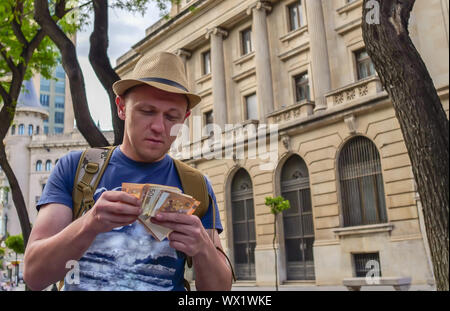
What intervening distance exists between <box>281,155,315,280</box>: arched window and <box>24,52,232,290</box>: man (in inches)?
680

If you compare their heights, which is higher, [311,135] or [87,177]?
[311,135]

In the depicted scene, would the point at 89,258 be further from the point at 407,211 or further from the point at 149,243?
the point at 407,211

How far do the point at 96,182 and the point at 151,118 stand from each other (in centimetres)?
32

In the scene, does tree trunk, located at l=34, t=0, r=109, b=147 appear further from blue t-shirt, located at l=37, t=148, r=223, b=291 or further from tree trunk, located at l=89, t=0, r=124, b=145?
blue t-shirt, located at l=37, t=148, r=223, b=291

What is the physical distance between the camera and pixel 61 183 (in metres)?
1.69

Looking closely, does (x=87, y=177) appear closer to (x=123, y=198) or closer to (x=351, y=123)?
(x=123, y=198)

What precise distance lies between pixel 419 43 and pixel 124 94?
16127mm

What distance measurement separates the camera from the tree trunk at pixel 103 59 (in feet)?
17.2

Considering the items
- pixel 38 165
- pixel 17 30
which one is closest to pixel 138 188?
pixel 17 30

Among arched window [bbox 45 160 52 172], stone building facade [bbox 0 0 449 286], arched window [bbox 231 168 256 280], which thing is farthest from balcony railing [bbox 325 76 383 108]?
arched window [bbox 45 160 52 172]

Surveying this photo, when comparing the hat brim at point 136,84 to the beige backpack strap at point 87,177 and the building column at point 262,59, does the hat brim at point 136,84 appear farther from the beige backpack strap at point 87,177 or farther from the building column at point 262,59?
the building column at point 262,59

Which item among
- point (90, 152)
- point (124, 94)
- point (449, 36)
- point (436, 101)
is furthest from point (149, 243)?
point (449, 36)

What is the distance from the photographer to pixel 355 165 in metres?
17.1

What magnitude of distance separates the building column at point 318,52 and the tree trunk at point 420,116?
45.5ft
